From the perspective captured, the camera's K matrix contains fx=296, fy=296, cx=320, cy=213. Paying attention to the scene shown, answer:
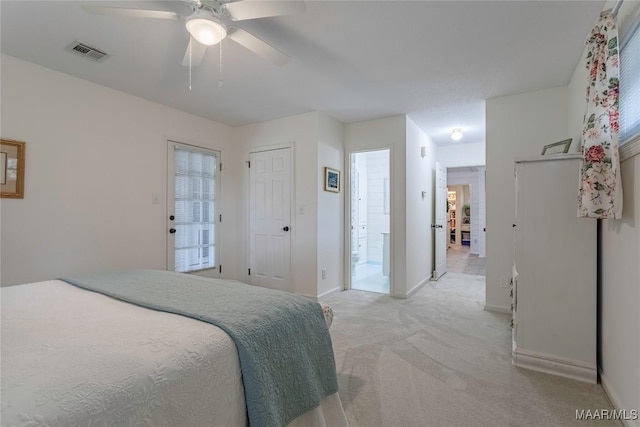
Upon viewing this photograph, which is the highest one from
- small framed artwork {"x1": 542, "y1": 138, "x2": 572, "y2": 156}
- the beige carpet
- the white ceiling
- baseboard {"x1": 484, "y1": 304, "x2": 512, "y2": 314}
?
the white ceiling

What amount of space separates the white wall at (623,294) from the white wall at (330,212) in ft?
8.74

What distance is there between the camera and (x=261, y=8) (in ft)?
5.27

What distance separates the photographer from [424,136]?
190 inches

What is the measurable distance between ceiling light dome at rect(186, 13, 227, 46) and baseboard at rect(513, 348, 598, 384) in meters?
2.93

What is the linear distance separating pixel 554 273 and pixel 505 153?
1.74 metres

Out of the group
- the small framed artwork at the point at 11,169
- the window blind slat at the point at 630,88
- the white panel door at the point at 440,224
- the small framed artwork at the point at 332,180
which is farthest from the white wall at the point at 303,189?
the window blind slat at the point at 630,88

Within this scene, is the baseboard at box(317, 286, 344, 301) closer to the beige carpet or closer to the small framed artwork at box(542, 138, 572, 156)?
the beige carpet

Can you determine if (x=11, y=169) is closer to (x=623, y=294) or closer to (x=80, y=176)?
(x=80, y=176)

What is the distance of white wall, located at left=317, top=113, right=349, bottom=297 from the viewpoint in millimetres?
3865

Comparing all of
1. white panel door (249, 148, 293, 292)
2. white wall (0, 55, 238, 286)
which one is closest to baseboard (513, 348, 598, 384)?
white panel door (249, 148, 293, 292)

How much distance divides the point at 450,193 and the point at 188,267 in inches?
375

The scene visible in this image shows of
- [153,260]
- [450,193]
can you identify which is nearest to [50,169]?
[153,260]

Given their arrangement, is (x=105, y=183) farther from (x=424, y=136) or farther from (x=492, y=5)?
(x=424, y=136)

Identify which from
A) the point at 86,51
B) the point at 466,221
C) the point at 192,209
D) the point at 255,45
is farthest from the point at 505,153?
the point at 466,221
